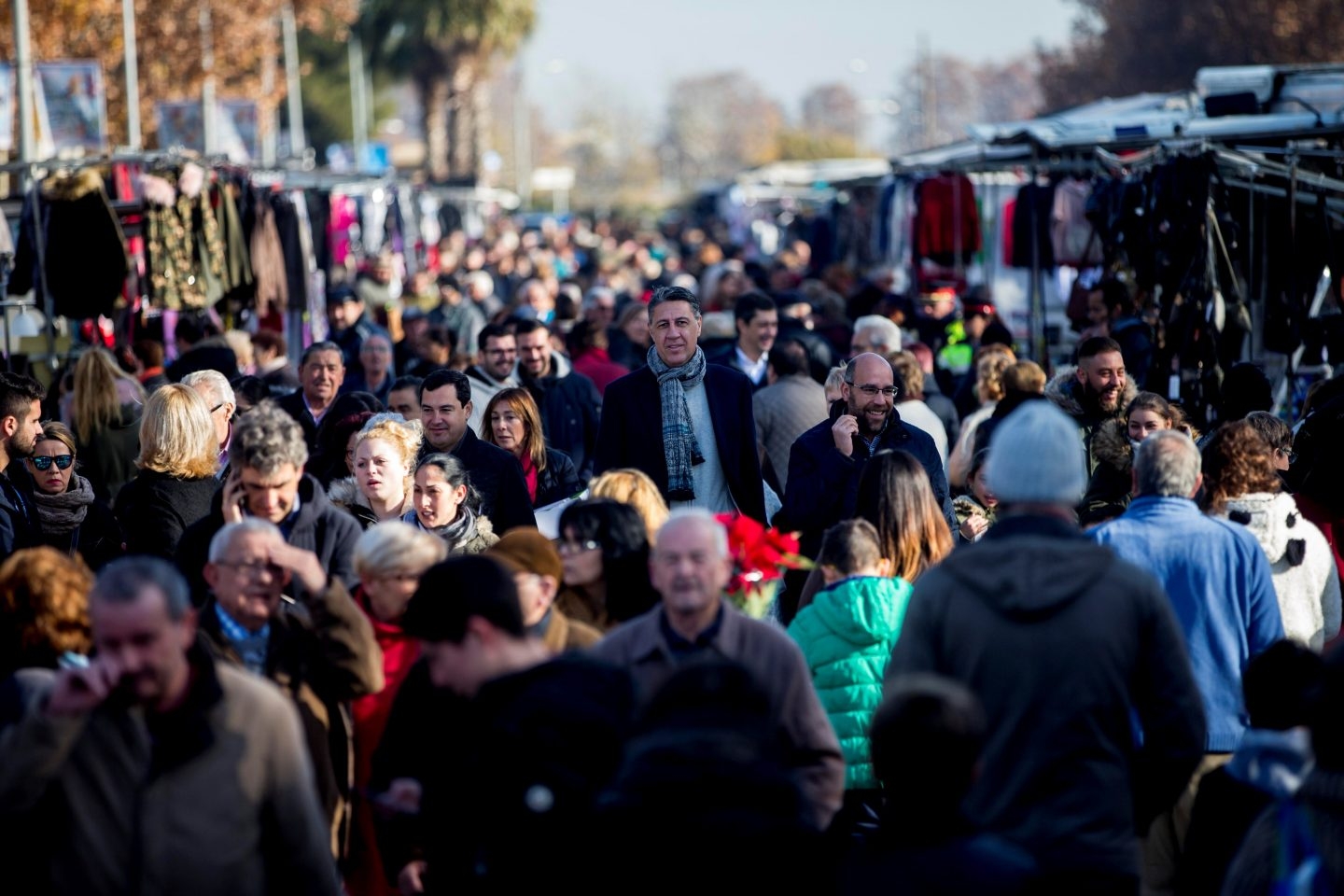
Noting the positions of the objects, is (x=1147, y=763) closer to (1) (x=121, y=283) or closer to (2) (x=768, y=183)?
(1) (x=121, y=283)

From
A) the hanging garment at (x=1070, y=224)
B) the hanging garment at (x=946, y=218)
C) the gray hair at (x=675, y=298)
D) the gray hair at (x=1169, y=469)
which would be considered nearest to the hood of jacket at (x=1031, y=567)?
the gray hair at (x=1169, y=469)

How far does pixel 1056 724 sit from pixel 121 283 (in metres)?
9.44

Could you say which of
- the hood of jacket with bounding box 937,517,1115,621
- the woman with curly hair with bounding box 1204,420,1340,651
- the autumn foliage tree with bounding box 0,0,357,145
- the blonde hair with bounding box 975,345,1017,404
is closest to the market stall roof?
the blonde hair with bounding box 975,345,1017,404

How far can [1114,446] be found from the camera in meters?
8.04

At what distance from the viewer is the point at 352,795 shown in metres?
5.54

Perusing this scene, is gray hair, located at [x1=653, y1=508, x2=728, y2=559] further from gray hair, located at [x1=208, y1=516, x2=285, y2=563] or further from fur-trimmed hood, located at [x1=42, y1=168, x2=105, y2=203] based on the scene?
fur-trimmed hood, located at [x1=42, y1=168, x2=105, y2=203]

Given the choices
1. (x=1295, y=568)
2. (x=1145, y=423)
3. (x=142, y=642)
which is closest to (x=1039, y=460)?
(x=142, y=642)

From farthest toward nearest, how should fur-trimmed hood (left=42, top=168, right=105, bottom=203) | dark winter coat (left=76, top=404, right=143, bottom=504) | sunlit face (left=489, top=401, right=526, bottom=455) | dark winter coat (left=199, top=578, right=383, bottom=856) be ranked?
fur-trimmed hood (left=42, top=168, right=105, bottom=203) < dark winter coat (left=76, top=404, right=143, bottom=504) < sunlit face (left=489, top=401, right=526, bottom=455) < dark winter coat (left=199, top=578, right=383, bottom=856)

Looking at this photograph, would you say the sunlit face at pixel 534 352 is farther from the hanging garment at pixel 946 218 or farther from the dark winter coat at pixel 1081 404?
the hanging garment at pixel 946 218

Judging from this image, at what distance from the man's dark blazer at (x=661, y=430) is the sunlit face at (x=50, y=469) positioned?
7.73 ft

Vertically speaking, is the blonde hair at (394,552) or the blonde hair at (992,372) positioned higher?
the blonde hair at (992,372)

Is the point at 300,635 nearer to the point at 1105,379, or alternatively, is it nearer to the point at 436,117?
the point at 1105,379

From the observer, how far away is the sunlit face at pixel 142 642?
4.12 m

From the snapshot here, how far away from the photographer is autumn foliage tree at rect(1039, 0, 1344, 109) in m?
38.7
